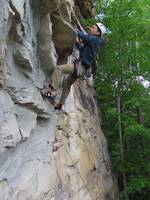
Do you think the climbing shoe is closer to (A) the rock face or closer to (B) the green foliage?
(A) the rock face

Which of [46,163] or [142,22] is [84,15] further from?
[46,163]

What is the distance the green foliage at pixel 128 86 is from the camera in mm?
11461

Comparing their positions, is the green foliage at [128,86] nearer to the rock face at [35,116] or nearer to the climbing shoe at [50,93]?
the rock face at [35,116]

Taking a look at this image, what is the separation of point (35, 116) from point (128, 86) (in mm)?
6343

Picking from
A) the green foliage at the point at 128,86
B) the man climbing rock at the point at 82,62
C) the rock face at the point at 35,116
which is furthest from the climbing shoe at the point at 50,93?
the green foliage at the point at 128,86

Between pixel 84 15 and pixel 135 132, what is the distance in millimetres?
4319

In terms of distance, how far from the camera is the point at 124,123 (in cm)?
1196

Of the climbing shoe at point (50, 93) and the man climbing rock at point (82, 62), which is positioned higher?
the man climbing rock at point (82, 62)

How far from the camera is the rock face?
19.2 feet

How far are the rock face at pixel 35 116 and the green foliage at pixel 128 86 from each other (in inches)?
93.7

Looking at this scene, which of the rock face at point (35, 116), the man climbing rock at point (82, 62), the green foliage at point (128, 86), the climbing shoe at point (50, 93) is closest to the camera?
the rock face at point (35, 116)

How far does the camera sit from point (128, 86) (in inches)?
499

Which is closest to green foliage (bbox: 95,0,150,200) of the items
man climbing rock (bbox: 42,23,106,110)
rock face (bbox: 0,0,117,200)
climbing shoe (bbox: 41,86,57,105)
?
rock face (bbox: 0,0,117,200)

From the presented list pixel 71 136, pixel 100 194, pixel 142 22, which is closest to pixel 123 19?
pixel 142 22
